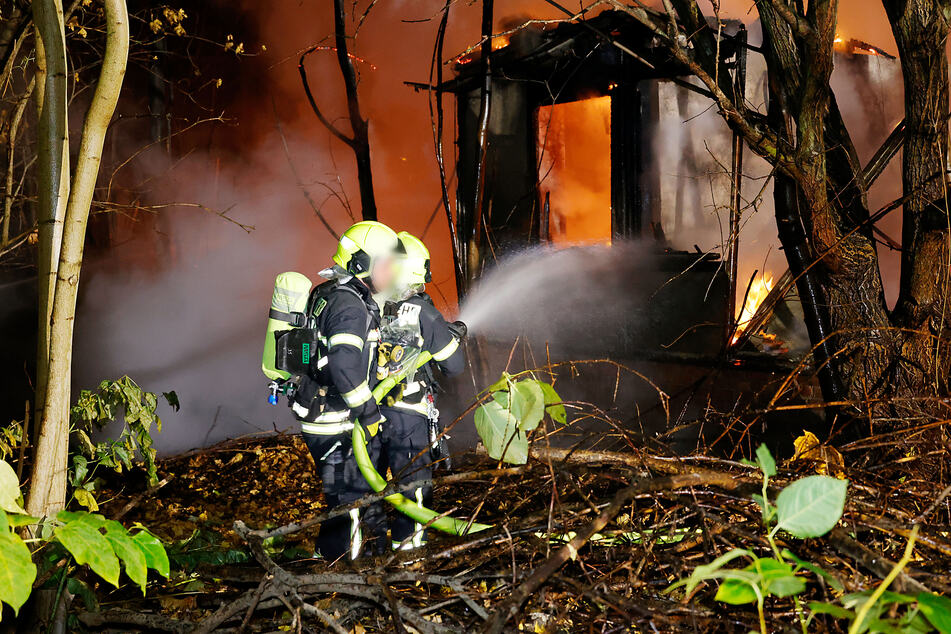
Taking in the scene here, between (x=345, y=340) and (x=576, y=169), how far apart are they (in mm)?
8103

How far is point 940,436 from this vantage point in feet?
9.59

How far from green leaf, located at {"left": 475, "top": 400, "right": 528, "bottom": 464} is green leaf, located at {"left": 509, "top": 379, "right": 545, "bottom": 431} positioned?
29 mm

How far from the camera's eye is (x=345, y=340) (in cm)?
430

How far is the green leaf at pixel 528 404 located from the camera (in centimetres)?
212

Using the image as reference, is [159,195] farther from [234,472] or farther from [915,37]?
[915,37]

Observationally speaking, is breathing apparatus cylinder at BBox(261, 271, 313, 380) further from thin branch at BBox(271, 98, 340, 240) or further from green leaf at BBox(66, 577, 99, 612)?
thin branch at BBox(271, 98, 340, 240)

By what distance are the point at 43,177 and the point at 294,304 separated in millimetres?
1940

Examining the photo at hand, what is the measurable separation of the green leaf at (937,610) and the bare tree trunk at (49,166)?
3010 mm

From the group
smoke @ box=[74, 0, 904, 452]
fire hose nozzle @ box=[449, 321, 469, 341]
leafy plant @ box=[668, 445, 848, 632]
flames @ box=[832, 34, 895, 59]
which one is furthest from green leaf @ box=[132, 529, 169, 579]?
flames @ box=[832, 34, 895, 59]

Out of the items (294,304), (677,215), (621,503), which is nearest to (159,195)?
(677,215)

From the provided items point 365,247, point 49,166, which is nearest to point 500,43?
point 365,247

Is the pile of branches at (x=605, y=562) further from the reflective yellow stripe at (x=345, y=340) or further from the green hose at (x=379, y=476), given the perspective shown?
the reflective yellow stripe at (x=345, y=340)

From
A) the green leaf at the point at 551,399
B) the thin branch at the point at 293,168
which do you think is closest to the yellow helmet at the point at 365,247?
A: the green leaf at the point at 551,399

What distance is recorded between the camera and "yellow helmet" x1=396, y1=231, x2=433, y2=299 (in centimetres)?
488
